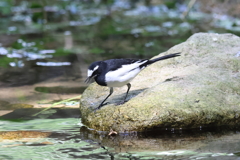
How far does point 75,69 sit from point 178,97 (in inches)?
142

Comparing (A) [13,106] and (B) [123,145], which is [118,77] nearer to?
(B) [123,145]

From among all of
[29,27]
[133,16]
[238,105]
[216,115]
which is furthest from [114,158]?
[133,16]

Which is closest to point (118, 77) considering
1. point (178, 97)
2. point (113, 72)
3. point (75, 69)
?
point (113, 72)

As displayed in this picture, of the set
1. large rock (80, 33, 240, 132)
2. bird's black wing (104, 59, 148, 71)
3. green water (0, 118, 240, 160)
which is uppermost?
bird's black wing (104, 59, 148, 71)

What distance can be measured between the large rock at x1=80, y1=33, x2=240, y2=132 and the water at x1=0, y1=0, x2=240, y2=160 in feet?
0.42

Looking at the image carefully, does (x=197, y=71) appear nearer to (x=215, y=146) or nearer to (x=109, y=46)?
(x=215, y=146)

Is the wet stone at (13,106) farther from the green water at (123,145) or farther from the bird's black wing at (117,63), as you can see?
the bird's black wing at (117,63)

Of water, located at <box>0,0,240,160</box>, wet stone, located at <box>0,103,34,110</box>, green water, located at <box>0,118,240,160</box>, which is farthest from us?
wet stone, located at <box>0,103,34,110</box>

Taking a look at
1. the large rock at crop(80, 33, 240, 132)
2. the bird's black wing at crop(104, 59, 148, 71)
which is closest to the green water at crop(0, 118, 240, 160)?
the large rock at crop(80, 33, 240, 132)

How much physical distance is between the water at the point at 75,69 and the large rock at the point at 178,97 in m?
0.13

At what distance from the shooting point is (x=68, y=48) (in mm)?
9430

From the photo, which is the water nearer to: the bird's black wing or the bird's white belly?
the bird's white belly

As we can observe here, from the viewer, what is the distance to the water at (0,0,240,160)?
373 cm

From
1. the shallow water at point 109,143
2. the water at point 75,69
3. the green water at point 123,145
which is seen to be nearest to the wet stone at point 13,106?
the water at point 75,69
